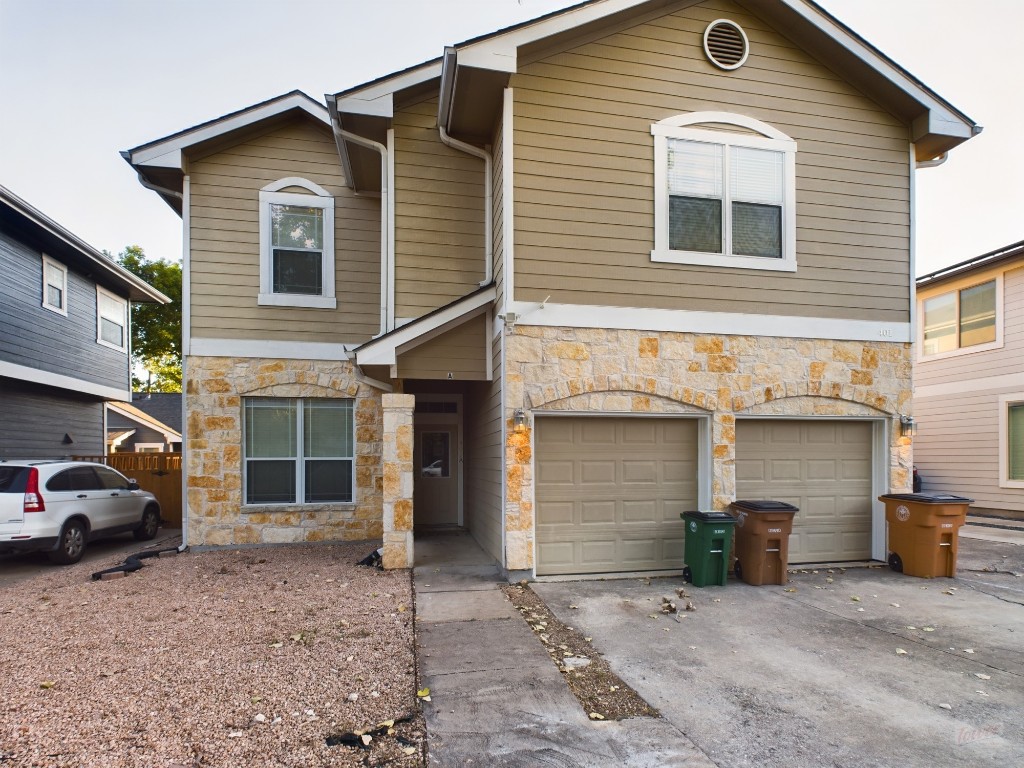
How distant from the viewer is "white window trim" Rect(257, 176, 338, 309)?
9008 mm

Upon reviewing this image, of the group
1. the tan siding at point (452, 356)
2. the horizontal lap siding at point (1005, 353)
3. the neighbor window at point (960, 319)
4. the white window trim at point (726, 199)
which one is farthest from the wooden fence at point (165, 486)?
the neighbor window at point (960, 319)

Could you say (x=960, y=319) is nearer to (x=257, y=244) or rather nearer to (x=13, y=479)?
(x=257, y=244)

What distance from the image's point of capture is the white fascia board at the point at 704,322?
6.71 metres

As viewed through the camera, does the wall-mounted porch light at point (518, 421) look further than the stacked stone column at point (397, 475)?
No

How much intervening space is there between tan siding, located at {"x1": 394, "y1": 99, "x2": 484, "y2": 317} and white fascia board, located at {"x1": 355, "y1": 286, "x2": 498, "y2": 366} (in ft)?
2.39

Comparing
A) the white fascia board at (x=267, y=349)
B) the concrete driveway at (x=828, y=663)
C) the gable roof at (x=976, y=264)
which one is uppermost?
the gable roof at (x=976, y=264)

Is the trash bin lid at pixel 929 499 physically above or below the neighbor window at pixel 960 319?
below

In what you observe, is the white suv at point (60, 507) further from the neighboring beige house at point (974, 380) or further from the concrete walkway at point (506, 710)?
the neighboring beige house at point (974, 380)

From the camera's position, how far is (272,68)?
15.2 meters

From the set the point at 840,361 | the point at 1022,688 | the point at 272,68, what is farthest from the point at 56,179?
the point at 1022,688

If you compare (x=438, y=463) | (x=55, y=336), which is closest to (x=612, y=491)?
(x=438, y=463)

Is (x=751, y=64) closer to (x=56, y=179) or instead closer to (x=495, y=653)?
(x=495, y=653)

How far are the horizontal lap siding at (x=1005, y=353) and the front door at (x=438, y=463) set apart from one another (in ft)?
37.9

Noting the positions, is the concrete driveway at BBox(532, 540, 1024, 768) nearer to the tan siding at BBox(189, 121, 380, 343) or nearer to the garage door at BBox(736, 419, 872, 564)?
the garage door at BBox(736, 419, 872, 564)
